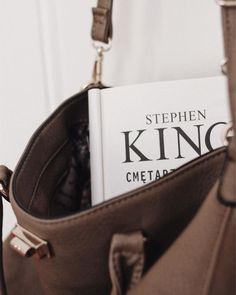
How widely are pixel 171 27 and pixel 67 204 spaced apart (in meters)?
0.19

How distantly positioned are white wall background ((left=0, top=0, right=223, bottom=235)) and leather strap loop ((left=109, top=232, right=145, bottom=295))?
0.73 feet

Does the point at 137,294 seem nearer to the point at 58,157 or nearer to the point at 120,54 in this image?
the point at 58,157

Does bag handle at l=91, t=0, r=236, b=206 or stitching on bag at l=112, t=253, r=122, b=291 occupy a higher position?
bag handle at l=91, t=0, r=236, b=206

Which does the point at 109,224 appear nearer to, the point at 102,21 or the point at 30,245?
the point at 30,245

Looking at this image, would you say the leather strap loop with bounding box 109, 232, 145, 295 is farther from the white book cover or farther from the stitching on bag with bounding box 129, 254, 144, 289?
the white book cover

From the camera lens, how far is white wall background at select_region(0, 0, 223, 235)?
0.50 m

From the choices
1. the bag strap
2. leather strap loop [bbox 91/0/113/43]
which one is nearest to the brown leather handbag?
the bag strap

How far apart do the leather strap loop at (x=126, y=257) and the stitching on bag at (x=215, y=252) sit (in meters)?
0.05

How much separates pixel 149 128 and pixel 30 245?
146 millimetres

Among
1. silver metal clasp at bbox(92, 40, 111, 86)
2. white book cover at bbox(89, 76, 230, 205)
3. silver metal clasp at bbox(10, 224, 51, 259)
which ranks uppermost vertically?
silver metal clasp at bbox(92, 40, 111, 86)

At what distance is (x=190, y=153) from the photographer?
0.44 metres

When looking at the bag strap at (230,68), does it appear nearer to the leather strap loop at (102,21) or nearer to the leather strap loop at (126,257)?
the leather strap loop at (126,257)

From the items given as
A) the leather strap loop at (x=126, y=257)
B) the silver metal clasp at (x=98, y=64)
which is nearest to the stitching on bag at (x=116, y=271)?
the leather strap loop at (x=126, y=257)

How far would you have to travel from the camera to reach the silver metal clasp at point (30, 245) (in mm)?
358
